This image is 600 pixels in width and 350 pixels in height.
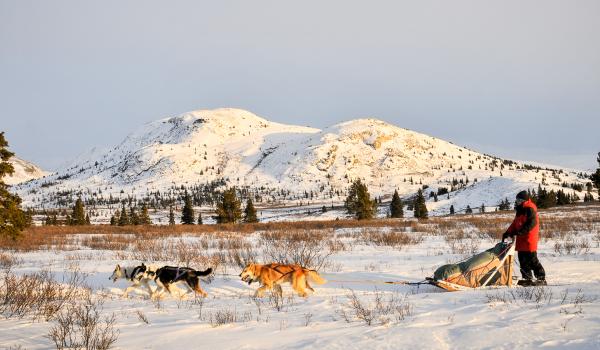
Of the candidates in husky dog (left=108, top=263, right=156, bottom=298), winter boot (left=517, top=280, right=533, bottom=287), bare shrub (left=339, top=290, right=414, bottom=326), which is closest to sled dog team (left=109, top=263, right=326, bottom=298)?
husky dog (left=108, top=263, right=156, bottom=298)

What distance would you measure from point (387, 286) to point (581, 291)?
3771 millimetres

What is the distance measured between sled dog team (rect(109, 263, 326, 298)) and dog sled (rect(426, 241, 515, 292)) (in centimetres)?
255

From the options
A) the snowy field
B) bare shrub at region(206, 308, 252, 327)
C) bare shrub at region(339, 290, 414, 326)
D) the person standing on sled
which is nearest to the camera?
the snowy field

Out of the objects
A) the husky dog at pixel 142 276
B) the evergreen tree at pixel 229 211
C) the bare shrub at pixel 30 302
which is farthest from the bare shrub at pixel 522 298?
the evergreen tree at pixel 229 211

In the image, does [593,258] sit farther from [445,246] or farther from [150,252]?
[150,252]

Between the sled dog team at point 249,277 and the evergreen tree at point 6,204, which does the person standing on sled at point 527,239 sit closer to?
the sled dog team at point 249,277

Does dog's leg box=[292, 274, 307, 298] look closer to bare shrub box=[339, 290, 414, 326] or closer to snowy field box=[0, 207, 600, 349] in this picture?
snowy field box=[0, 207, 600, 349]

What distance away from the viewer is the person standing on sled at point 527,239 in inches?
345

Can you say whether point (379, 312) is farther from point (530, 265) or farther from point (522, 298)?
point (530, 265)

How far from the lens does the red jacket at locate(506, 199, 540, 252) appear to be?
8.77 metres

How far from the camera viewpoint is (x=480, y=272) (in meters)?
8.61

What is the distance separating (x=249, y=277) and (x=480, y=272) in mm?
4758

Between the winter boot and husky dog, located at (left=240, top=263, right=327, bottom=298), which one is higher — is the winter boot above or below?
below

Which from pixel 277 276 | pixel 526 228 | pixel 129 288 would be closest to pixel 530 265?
pixel 526 228
